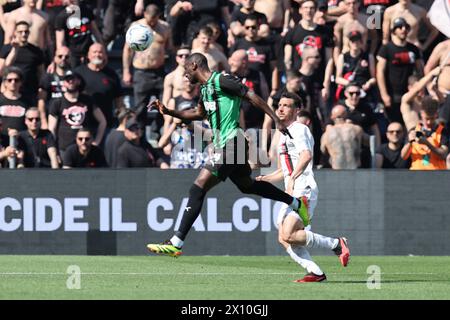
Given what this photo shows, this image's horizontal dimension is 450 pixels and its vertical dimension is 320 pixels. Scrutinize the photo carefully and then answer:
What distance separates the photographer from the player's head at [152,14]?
19828 millimetres

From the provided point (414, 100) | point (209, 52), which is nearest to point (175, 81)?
point (209, 52)

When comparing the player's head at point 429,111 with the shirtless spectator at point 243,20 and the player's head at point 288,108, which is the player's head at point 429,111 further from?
the player's head at point 288,108

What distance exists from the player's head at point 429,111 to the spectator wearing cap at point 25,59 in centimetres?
610

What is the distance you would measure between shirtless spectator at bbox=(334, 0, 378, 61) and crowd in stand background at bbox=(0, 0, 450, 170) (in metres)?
0.02

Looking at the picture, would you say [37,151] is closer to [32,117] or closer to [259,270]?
[32,117]

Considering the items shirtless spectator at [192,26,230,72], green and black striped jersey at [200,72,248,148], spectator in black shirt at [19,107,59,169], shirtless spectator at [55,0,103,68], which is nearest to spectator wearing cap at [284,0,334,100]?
shirtless spectator at [192,26,230,72]

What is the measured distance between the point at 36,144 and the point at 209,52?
3056mm

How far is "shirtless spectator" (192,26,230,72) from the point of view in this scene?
1942 cm

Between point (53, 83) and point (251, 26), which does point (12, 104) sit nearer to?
point (53, 83)

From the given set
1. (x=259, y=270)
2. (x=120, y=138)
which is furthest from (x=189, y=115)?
(x=120, y=138)

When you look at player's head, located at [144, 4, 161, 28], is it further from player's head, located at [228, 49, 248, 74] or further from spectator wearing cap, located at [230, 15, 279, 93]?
player's head, located at [228, 49, 248, 74]
